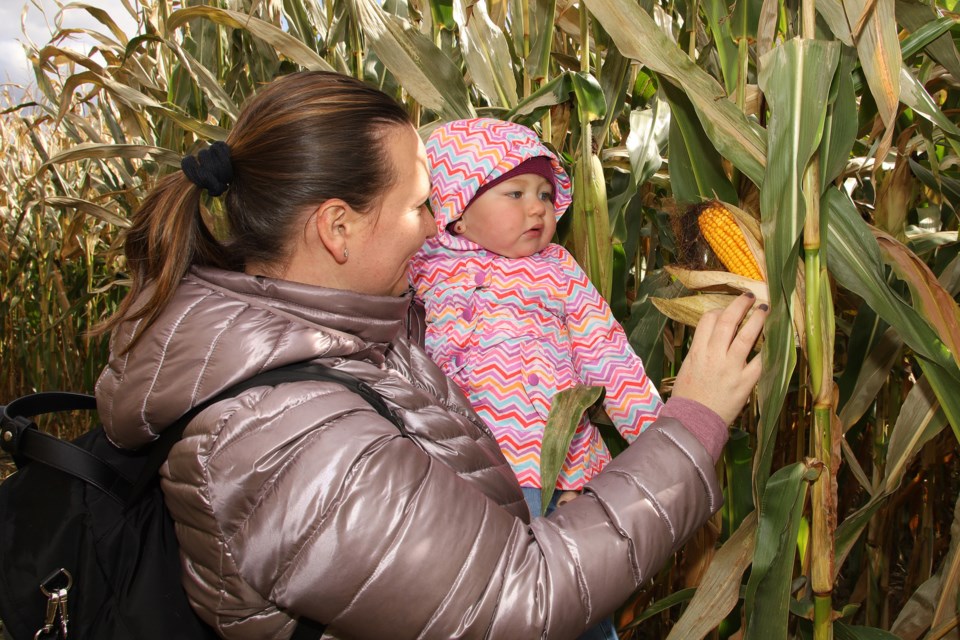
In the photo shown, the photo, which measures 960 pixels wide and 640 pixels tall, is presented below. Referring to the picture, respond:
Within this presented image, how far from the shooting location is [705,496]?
1.17 metres

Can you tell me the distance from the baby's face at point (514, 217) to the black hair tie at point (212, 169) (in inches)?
24.0

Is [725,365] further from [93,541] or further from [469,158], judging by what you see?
[93,541]

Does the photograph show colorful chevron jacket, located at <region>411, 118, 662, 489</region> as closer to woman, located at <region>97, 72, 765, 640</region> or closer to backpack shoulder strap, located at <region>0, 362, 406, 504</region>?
woman, located at <region>97, 72, 765, 640</region>

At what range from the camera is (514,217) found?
175cm

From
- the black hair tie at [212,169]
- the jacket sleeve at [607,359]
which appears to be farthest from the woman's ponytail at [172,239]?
the jacket sleeve at [607,359]

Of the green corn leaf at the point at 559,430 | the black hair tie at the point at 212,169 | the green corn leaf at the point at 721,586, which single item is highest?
the black hair tie at the point at 212,169

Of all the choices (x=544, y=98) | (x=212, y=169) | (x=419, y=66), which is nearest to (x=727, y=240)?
(x=544, y=98)

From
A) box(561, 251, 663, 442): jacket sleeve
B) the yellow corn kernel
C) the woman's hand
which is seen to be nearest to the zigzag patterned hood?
box(561, 251, 663, 442): jacket sleeve

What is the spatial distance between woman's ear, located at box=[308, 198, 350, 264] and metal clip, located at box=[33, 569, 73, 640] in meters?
0.62

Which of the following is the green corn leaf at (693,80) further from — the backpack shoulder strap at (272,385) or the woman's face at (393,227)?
the backpack shoulder strap at (272,385)

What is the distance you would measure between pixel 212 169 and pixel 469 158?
0.59 metres

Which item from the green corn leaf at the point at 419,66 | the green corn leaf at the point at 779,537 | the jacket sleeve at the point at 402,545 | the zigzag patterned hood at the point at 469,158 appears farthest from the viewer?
the green corn leaf at the point at 419,66

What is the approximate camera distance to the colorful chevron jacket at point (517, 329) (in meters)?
1.62

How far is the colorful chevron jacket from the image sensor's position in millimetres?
1622
